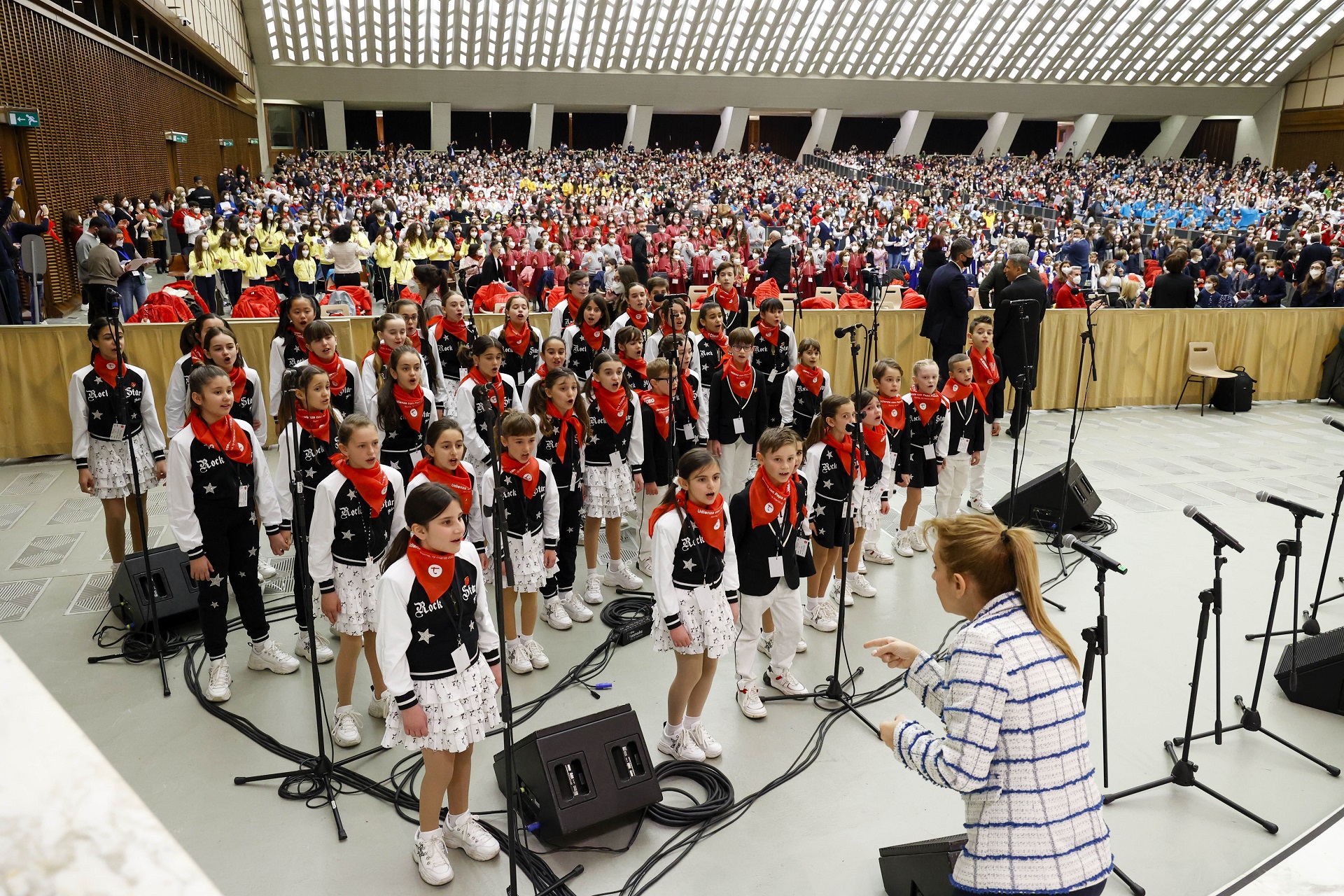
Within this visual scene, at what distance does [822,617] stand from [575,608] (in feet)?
5.12

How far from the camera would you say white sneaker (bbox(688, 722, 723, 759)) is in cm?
428

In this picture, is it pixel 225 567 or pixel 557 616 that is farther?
pixel 557 616

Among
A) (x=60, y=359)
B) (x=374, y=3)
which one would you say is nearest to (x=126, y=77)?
(x=60, y=359)

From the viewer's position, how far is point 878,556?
21.9 ft

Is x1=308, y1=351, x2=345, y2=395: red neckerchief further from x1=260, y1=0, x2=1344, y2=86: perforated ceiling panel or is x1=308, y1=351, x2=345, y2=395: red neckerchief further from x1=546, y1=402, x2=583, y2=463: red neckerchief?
x1=260, y1=0, x2=1344, y2=86: perforated ceiling panel

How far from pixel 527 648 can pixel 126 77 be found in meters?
19.9

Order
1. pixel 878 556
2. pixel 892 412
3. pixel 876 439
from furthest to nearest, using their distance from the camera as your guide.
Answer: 1. pixel 878 556
2. pixel 892 412
3. pixel 876 439

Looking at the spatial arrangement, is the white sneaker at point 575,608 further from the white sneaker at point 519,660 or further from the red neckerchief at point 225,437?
the red neckerchief at point 225,437

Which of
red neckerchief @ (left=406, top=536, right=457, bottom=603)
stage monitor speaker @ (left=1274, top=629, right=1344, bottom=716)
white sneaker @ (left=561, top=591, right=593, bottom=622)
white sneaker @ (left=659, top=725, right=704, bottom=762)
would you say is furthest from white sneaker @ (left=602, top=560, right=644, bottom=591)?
stage monitor speaker @ (left=1274, top=629, right=1344, bottom=716)

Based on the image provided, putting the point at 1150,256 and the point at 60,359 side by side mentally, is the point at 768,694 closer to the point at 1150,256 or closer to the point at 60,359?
the point at 60,359

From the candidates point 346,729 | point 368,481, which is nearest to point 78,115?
point 368,481

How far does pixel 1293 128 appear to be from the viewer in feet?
136

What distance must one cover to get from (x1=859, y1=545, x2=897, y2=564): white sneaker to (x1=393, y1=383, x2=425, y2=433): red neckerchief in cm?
332

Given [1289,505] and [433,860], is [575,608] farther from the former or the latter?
[1289,505]
